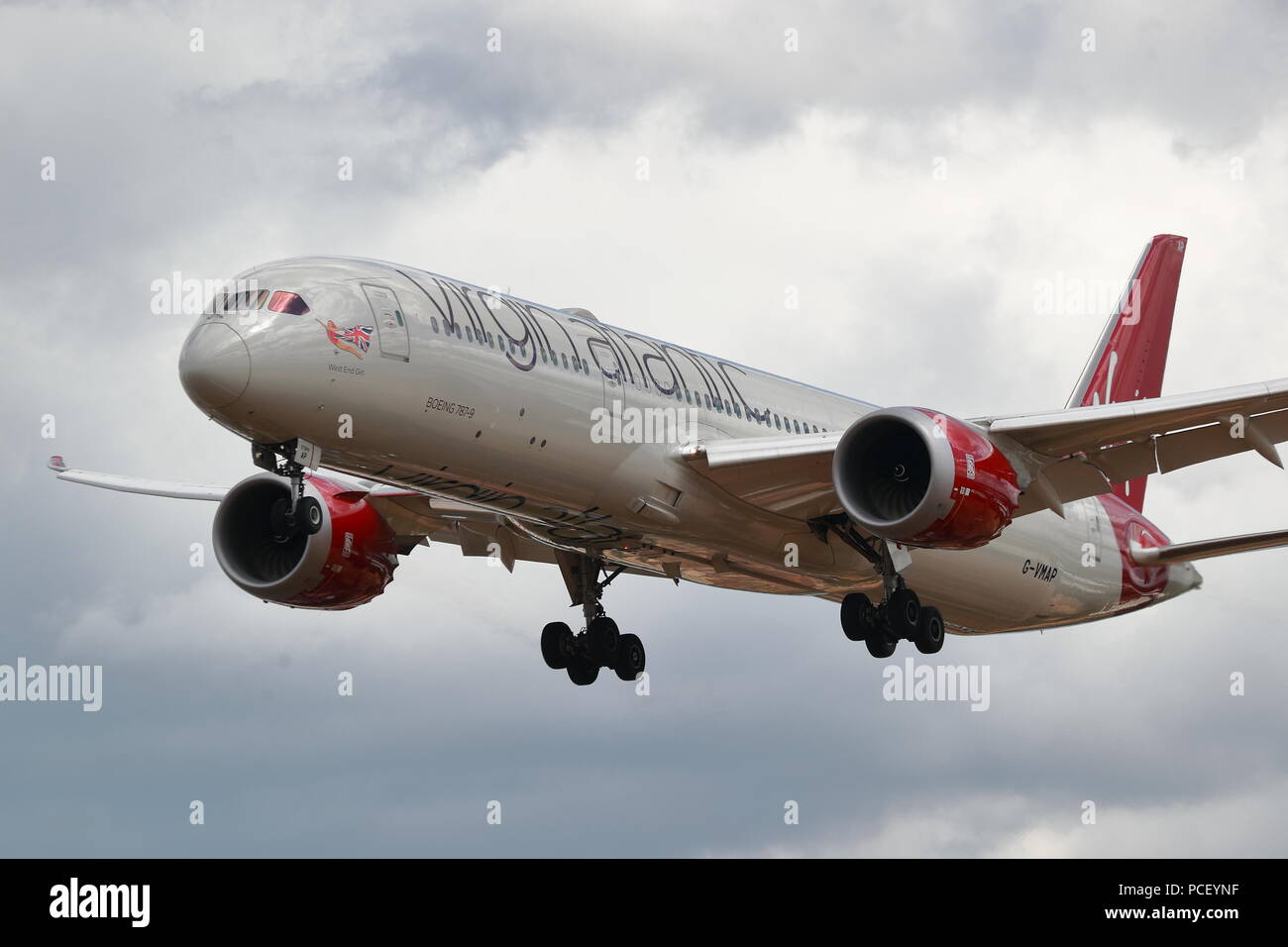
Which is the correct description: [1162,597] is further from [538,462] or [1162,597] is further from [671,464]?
[538,462]

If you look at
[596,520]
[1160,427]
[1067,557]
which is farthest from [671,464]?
[1067,557]

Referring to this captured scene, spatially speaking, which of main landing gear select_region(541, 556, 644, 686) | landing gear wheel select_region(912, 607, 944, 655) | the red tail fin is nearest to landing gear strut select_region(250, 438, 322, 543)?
main landing gear select_region(541, 556, 644, 686)

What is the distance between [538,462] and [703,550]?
501 cm

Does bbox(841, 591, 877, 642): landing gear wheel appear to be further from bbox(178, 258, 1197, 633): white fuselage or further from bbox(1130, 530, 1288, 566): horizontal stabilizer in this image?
bbox(1130, 530, 1288, 566): horizontal stabilizer

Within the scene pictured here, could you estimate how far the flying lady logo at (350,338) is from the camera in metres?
26.5

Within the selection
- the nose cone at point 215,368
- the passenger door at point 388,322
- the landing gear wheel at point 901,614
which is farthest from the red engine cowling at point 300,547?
the landing gear wheel at point 901,614

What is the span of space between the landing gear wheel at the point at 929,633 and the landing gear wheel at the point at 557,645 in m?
6.79

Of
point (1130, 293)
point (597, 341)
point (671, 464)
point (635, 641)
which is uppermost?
point (1130, 293)

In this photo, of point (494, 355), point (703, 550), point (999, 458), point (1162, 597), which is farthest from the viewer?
point (1162, 597)

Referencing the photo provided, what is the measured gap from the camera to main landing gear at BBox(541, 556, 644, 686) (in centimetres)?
3562

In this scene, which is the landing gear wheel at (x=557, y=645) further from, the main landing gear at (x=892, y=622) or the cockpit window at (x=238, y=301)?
the cockpit window at (x=238, y=301)

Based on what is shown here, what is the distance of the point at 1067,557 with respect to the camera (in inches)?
1511

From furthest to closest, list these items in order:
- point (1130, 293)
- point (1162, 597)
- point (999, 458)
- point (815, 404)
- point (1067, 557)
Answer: point (1130, 293) < point (1162, 597) < point (1067, 557) < point (815, 404) < point (999, 458)

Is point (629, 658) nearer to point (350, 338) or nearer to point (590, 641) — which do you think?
point (590, 641)
